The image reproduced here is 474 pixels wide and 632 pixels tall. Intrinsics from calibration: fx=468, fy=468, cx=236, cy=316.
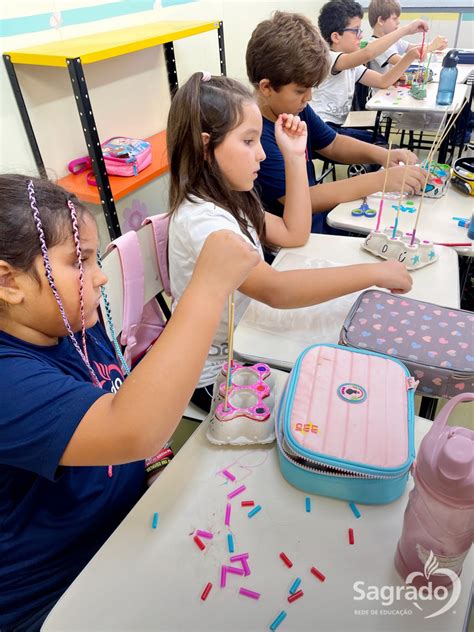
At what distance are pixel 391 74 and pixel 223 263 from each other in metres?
3.15

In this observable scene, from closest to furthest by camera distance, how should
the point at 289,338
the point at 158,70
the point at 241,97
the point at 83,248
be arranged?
the point at 83,248, the point at 289,338, the point at 241,97, the point at 158,70

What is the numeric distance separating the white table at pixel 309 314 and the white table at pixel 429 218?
0.38 feet

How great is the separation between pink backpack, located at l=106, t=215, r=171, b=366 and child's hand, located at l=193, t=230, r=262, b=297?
0.46 meters

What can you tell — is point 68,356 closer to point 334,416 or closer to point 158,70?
point 334,416

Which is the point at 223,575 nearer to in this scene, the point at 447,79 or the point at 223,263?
the point at 223,263

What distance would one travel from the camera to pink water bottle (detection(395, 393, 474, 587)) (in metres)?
0.49

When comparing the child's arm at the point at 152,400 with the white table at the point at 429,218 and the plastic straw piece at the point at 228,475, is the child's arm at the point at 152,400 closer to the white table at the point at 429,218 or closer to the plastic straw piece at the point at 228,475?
the plastic straw piece at the point at 228,475

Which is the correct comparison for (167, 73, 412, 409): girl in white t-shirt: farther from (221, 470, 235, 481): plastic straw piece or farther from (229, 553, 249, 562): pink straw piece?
(229, 553, 249, 562): pink straw piece

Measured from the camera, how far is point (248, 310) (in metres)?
1.17

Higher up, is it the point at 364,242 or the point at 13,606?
the point at 364,242

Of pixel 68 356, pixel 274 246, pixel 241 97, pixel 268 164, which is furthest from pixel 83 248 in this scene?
pixel 268 164

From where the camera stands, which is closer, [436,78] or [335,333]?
[335,333]

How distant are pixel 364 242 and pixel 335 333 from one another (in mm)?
445

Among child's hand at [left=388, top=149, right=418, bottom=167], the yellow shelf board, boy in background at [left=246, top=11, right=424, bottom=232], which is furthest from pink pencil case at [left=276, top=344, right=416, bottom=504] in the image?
the yellow shelf board
